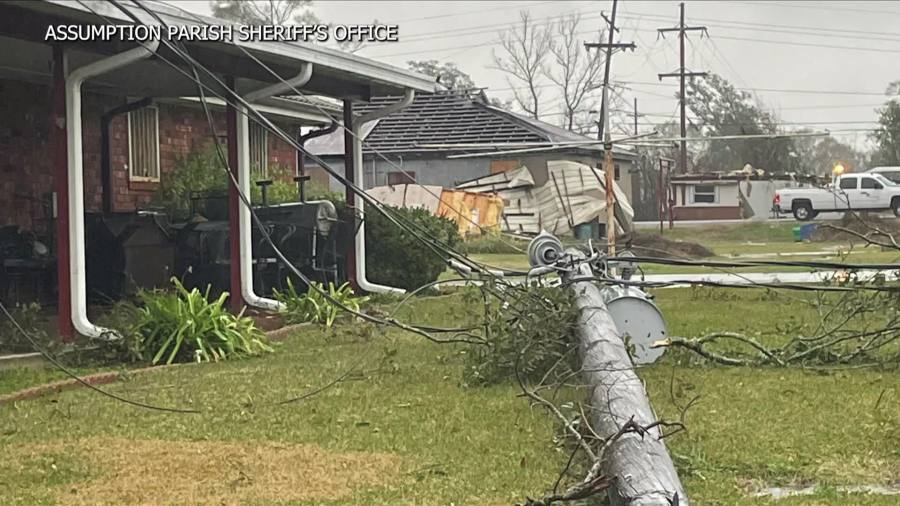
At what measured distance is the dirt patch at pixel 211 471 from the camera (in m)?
4.97

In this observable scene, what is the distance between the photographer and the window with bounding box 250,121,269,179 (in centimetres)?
1795

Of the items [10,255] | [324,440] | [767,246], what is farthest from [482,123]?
[324,440]

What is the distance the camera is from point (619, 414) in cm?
527

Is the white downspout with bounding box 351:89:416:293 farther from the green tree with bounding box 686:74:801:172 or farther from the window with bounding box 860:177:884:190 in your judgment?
the green tree with bounding box 686:74:801:172

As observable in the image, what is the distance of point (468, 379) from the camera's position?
785 cm

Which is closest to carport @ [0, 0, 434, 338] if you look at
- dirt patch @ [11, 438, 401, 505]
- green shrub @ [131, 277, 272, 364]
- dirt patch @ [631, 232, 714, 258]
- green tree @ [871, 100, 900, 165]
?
green shrub @ [131, 277, 272, 364]

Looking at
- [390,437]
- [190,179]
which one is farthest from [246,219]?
[390,437]

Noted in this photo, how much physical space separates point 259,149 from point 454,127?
1981 centimetres

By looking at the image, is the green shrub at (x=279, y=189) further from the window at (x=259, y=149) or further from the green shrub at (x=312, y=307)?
the green shrub at (x=312, y=307)

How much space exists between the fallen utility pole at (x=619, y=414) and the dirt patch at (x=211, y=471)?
109cm

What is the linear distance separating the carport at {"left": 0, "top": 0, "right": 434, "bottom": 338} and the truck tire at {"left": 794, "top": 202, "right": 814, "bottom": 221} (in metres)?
27.2

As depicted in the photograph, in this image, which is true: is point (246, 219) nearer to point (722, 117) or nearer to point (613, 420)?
point (613, 420)

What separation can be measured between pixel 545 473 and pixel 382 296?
888 cm

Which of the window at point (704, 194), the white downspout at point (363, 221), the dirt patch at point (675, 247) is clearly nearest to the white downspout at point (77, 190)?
the white downspout at point (363, 221)
